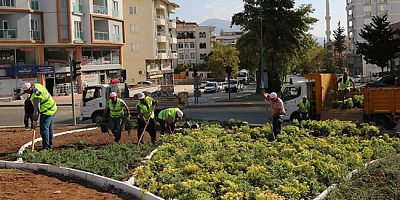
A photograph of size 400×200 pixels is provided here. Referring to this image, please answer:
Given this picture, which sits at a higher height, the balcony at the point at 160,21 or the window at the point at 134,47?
the balcony at the point at 160,21

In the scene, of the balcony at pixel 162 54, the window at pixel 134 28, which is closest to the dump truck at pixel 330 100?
the window at pixel 134 28

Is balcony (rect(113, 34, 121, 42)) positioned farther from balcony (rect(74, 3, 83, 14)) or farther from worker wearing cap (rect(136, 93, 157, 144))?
worker wearing cap (rect(136, 93, 157, 144))

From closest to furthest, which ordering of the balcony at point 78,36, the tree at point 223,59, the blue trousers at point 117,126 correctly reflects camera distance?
the blue trousers at point 117,126
the balcony at point 78,36
the tree at point 223,59

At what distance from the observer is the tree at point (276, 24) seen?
45.2 metres

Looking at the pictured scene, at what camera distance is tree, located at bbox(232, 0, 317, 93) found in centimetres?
4522

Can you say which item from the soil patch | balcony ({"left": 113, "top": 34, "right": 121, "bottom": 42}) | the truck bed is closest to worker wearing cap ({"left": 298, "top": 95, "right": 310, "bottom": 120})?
the truck bed

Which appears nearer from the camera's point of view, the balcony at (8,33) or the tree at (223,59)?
the balcony at (8,33)

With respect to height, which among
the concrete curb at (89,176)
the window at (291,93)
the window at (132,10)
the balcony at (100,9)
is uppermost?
the window at (132,10)

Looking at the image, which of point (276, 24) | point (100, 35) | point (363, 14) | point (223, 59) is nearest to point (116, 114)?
point (276, 24)

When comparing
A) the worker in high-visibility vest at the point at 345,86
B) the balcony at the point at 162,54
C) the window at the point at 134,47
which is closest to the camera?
the worker in high-visibility vest at the point at 345,86

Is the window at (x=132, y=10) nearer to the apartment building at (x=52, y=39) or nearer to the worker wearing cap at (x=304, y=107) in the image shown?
the apartment building at (x=52, y=39)

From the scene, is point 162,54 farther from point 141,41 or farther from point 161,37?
point 141,41

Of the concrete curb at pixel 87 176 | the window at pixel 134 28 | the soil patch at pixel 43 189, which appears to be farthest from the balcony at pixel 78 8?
the soil patch at pixel 43 189

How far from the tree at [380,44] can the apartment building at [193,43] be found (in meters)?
79.9
